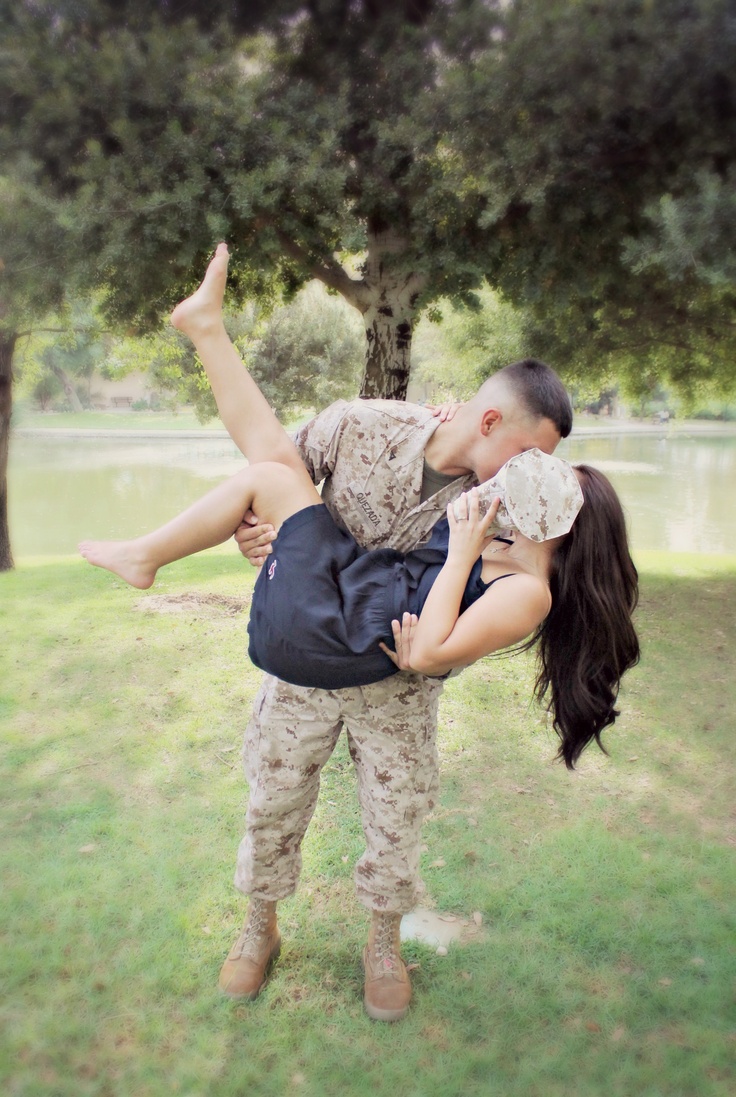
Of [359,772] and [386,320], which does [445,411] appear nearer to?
[359,772]

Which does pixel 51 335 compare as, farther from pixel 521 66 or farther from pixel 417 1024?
pixel 417 1024

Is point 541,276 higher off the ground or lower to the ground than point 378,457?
higher

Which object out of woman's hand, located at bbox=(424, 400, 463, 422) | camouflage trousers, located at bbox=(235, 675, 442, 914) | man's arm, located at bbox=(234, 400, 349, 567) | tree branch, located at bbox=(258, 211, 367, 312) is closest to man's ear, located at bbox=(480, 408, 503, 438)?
woman's hand, located at bbox=(424, 400, 463, 422)

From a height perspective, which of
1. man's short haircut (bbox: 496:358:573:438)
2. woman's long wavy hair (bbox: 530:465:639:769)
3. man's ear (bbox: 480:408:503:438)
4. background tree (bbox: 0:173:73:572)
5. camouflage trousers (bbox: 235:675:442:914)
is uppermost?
background tree (bbox: 0:173:73:572)

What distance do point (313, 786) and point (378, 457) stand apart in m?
1.07

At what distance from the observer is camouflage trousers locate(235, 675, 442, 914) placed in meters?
2.17

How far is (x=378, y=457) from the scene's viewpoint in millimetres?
2092

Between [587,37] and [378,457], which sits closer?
[378,457]

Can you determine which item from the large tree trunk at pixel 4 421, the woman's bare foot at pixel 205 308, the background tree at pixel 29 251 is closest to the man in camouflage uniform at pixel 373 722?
the woman's bare foot at pixel 205 308

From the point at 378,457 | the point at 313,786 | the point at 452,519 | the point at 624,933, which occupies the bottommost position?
the point at 624,933

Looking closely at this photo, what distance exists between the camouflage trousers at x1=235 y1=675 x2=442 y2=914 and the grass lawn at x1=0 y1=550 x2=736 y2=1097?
0.45 meters

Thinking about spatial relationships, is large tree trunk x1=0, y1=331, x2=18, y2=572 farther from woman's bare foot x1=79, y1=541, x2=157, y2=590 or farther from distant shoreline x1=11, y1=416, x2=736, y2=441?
distant shoreline x1=11, y1=416, x2=736, y2=441

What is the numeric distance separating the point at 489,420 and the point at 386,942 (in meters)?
1.79

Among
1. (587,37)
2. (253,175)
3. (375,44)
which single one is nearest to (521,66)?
(587,37)
